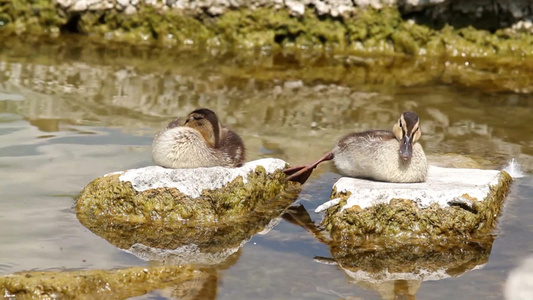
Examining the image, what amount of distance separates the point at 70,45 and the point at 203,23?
2.37 metres

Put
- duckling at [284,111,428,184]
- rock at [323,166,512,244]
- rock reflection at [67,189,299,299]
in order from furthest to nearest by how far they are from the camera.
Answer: duckling at [284,111,428,184], rock at [323,166,512,244], rock reflection at [67,189,299,299]

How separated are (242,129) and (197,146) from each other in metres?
2.56

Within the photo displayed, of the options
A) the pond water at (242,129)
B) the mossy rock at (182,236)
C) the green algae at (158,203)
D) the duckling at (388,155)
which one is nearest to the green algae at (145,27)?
the pond water at (242,129)

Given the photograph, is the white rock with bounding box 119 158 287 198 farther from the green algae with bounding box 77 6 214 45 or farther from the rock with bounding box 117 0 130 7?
the rock with bounding box 117 0 130 7

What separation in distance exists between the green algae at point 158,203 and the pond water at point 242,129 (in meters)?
0.30

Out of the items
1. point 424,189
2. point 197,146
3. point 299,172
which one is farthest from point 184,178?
point 424,189

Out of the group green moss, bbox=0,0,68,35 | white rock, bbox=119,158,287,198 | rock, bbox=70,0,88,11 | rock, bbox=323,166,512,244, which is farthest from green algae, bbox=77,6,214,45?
rock, bbox=323,166,512,244

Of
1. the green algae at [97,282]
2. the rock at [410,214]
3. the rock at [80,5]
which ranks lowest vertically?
the green algae at [97,282]

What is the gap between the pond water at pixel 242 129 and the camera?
6.35m

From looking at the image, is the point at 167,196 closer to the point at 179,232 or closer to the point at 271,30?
the point at 179,232

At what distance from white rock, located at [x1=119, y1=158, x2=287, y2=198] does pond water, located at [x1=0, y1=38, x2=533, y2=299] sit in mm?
639

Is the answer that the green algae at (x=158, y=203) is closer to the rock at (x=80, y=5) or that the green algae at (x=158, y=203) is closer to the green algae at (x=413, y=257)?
the green algae at (x=413, y=257)

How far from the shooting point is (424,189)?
727 centimetres

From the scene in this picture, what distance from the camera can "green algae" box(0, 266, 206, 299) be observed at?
577 centimetres
